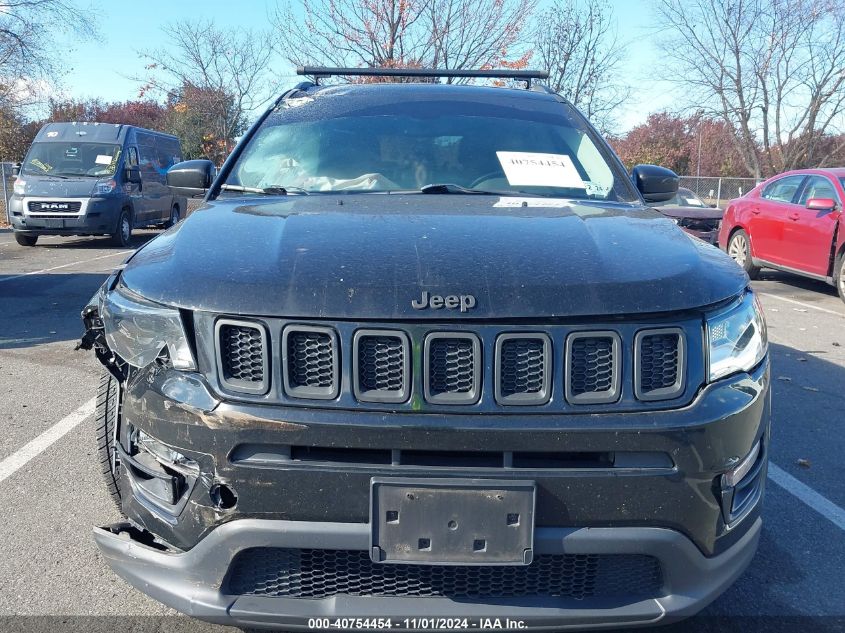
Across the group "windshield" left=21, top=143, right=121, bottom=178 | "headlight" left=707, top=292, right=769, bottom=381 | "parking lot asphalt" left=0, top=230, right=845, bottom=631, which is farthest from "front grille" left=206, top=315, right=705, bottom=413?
"windshield" left=21, top=143, right=121, bottom=178

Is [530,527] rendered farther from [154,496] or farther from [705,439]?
[154,496]

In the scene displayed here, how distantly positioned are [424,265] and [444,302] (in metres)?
0.17

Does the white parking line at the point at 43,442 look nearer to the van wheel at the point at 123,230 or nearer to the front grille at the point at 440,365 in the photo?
the front grille at the point at 440,365

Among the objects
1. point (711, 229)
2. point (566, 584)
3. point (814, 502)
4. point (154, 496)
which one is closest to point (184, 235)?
point (154, 496)

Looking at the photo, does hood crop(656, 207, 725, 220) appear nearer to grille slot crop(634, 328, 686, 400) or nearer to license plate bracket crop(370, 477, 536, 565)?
grille slot crop(634, 328, 686, 400)

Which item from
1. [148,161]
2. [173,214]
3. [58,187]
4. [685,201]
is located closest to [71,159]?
[58,187]

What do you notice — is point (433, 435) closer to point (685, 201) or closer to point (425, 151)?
point (425, 151)

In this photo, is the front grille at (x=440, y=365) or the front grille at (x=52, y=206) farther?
the front grille at (x=52, y=206)

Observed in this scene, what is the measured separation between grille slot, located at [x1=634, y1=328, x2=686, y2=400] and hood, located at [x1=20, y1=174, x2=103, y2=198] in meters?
14.3

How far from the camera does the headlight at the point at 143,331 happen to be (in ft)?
6.53

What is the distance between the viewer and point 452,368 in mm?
1913

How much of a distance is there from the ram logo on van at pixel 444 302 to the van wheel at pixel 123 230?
1436 cm

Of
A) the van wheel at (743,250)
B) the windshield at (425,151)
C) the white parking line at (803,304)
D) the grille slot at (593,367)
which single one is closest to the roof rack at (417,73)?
the windshield at (425,151)

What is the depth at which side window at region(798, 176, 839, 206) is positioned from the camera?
9.71m
